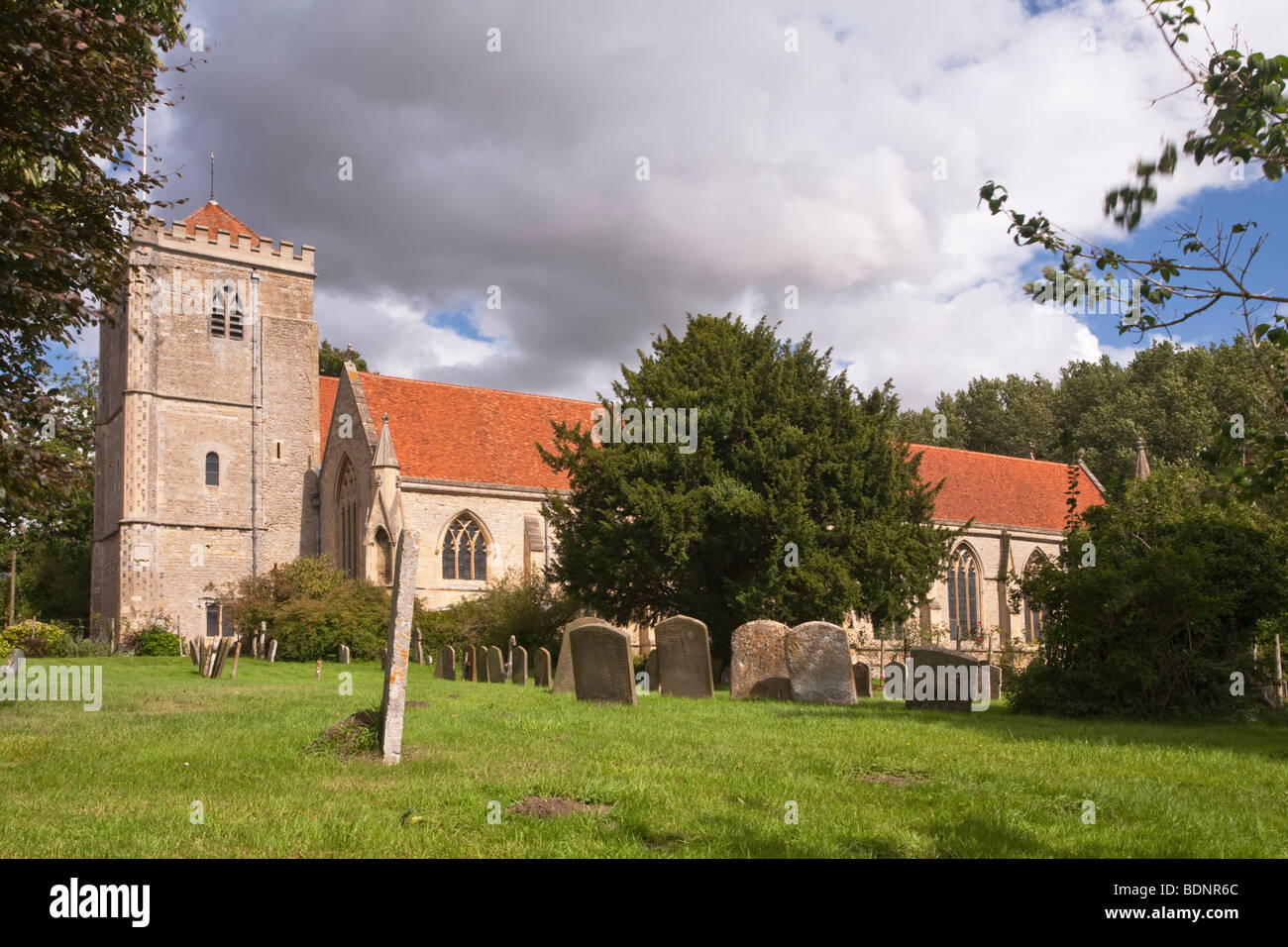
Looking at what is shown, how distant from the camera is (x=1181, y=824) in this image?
5637mm

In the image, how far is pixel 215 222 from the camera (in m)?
35.4

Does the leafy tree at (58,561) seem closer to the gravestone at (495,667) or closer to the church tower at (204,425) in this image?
the church tower at (204,425)

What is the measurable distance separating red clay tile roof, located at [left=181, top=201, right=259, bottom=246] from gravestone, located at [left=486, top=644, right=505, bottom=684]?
2286cm

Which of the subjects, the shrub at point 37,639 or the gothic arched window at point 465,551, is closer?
the shrub at point 37,639

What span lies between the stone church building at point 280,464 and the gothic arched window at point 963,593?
2.6 inches

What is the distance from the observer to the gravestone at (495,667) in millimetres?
19156

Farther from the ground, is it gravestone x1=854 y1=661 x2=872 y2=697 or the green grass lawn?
the green grass lawn

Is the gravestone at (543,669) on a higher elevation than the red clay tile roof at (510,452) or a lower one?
lower

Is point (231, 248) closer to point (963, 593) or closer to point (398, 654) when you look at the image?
point (963, 593)

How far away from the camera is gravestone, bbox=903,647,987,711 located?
12.9 m

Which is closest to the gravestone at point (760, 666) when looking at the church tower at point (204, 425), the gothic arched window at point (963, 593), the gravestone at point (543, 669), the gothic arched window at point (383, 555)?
the gravestone at point (543, 669)

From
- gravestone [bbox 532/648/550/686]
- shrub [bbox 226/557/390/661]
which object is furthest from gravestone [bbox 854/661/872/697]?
shrub [bbox 226/557/390/661]

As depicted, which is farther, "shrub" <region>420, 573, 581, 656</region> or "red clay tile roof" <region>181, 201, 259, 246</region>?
"red clay tile roof" <region>181, 201, 259, 246</region>

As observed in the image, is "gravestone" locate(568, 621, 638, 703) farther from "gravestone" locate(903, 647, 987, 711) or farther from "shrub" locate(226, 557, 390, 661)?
"shrub" locate(226, 557, 390, 661)
